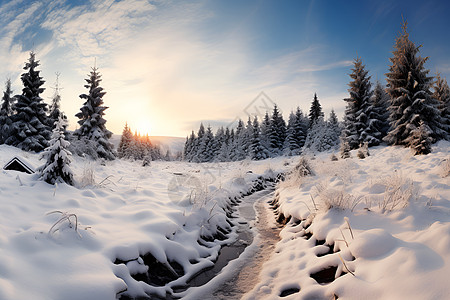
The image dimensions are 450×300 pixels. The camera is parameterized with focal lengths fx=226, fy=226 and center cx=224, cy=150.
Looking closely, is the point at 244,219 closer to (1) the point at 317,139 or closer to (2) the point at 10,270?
(2) the point at 10,270

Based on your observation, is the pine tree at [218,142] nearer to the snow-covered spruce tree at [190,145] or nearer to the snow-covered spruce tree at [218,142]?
the snow-covered spruce tree at [218,142]

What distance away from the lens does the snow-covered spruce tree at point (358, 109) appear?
22484 millimetres

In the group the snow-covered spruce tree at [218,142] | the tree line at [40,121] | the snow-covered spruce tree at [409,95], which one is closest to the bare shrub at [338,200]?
the snow-covered spruce tree at [409,95]

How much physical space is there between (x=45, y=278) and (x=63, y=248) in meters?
0.65

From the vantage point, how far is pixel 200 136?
5969 centimetres

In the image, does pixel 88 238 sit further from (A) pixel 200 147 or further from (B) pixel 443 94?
(A) pixel 200 147

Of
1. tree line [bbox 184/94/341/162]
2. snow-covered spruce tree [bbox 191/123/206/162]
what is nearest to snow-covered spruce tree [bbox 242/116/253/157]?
tree line [bbox 184/94/341/162]

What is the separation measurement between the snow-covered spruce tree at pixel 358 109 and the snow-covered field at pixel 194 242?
18.6 meters

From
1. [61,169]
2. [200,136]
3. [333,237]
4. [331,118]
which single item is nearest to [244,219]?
[333,237]

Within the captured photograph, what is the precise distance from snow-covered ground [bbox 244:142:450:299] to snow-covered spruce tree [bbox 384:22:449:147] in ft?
42.9

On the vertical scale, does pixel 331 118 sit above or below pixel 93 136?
above

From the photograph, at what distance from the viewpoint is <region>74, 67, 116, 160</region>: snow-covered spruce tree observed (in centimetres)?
1927

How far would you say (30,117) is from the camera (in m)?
19.3

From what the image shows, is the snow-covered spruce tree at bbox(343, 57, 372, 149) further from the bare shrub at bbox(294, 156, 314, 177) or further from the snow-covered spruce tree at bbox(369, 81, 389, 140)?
the bare shrub at bbox(294, 156, 314, 177)
